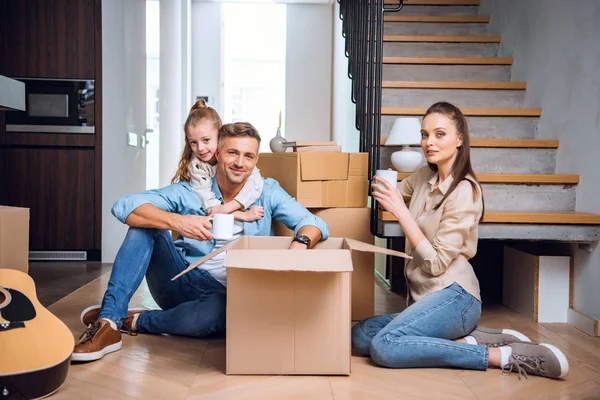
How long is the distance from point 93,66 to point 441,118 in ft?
9.48

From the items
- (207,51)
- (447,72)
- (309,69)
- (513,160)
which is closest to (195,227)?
(513,160)

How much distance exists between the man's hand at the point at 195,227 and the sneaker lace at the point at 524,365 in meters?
0.99

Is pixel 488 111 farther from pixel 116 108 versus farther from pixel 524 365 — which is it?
pixel 116 108

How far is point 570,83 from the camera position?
117 inches

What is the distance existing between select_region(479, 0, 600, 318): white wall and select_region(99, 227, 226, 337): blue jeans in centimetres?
148

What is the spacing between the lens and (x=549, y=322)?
2.72 metres

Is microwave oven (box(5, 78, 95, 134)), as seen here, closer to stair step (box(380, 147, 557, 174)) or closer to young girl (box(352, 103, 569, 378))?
stair step (box(380, 147, 557, 174))

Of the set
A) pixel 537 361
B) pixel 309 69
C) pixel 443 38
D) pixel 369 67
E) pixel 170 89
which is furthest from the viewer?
pixel 309 69

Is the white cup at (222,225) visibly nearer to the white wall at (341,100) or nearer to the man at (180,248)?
the man at (180,248)

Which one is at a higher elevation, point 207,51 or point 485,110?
point 207,51

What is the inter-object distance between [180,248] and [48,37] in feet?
8.40

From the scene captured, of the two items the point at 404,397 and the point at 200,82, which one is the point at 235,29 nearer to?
the point at 200,82

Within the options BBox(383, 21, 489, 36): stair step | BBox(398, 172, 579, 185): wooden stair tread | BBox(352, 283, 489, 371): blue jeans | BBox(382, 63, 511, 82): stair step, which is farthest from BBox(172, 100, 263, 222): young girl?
BBox(383, 21, 489, 36): stair step

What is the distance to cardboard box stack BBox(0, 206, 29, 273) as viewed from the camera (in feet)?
7.22
